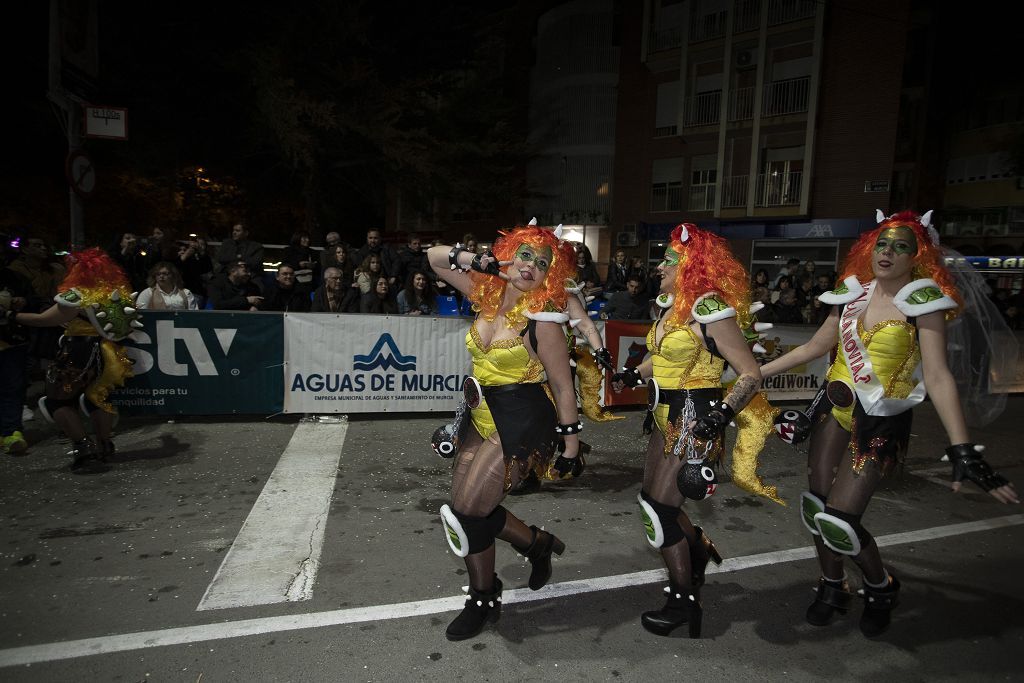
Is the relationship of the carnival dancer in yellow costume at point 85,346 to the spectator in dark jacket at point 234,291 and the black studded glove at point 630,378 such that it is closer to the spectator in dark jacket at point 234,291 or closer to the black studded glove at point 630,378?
the spectator in dark jacket at point 234,291

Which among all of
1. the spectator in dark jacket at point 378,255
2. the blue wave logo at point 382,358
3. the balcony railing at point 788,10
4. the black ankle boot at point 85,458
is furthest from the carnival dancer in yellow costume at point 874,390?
the balcony railing at point 788,10

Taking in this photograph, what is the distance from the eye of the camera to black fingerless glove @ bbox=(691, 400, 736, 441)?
281 cm

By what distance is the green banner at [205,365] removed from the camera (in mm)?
6914

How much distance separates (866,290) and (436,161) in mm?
17996

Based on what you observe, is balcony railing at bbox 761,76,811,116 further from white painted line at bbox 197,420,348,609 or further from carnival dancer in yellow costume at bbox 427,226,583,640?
carnival dancer in yellow costume at bbox 427,226,583,640

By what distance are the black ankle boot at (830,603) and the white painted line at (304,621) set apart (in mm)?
644

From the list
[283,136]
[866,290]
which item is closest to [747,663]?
[866,290]

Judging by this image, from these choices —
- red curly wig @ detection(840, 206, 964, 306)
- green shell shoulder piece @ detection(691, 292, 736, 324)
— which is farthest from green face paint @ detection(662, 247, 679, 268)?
red curly wig @ detection(840, 206, 964, 306)

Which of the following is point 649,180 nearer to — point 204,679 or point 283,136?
point 283,136

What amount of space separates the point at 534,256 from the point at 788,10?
22180 millimetres

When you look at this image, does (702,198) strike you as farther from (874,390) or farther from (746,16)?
(874,390)

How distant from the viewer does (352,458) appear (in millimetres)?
5910

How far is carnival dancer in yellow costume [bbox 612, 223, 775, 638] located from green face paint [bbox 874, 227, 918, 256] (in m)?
0.72

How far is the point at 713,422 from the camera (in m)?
2.81
